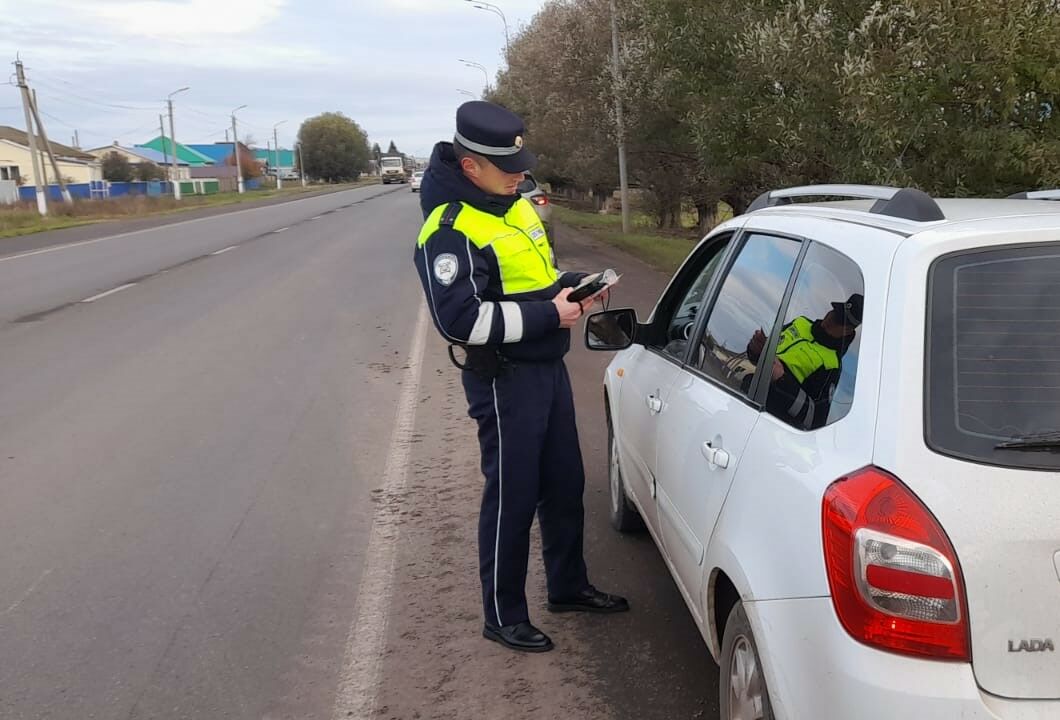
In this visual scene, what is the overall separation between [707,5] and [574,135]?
12.6 meters

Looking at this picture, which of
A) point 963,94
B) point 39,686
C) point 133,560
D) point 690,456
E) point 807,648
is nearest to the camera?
point 807,648

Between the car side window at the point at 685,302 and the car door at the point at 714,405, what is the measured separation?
0.21 meters

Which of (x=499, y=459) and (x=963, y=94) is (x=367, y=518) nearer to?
(x=499, y=459)

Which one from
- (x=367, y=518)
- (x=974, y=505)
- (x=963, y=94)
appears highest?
(x=963, y=94)

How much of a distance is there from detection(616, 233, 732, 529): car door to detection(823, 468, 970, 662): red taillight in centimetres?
151

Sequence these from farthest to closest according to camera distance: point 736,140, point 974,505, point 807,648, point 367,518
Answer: point 736,140
point 367,518
point 807,648
point 974,505

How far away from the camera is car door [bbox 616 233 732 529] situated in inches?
141

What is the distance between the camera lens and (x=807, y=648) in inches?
82.1

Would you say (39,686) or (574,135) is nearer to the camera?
(39,686)

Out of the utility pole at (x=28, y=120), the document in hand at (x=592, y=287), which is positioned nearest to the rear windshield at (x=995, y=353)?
the document in hand at (x=592, y=287)

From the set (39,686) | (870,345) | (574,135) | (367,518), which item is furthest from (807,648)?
(574,135)

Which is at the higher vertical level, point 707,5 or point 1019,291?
point 707,5

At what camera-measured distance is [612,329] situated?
3871mm

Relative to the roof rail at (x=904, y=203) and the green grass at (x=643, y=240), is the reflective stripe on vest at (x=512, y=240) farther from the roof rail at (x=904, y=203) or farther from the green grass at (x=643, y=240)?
the green grass at (x=643, y=240)
